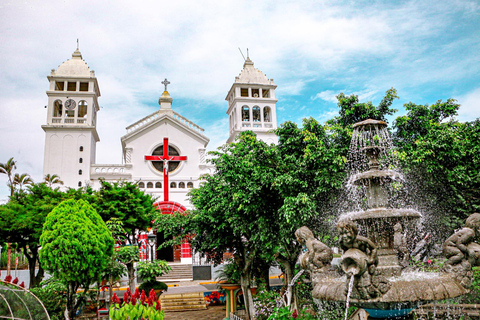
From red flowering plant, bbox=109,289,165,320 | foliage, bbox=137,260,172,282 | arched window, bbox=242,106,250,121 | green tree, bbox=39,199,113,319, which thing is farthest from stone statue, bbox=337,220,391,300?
arched window, bbox=242,106,250,121

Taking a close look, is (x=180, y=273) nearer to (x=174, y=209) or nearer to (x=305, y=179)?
(x=174, y=209)

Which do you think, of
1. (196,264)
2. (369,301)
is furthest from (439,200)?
(196,264)

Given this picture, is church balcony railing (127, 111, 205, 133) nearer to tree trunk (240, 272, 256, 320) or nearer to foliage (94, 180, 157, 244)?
foliage (94, 180, 157, 244)

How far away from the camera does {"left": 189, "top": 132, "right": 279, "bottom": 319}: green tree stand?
1101 cm

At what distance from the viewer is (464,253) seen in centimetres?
623

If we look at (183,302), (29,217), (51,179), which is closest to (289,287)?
(183,302)

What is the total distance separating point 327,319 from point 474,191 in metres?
6.98

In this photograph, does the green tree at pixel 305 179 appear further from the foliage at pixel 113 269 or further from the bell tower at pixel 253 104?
the bell tower at pixel 253 104

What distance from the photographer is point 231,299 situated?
12.8m

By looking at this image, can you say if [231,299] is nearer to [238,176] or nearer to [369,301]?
[238,176]

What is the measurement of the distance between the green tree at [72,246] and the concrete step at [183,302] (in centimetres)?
709

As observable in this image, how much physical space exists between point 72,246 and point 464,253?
821 cm

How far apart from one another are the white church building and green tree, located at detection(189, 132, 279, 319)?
16.2 m

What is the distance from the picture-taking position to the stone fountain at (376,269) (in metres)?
5.40
